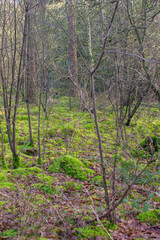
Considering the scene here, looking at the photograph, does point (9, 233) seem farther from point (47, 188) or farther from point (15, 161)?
point (15, 161)

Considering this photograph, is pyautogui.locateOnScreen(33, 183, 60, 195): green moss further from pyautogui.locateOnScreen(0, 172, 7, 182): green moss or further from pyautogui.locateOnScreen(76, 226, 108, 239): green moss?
pyautogui.locateOnScreen(76, 226, 108, 239): green moss

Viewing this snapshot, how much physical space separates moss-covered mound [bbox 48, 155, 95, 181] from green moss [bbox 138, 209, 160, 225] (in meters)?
1.62

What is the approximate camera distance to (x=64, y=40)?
13680mm

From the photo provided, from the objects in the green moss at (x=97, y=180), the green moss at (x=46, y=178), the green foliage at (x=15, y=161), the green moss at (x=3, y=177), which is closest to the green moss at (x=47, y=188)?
the green moss at (x=46, y=178)

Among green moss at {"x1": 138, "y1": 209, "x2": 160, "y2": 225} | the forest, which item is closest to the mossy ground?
the forest

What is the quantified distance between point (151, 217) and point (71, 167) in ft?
6.90

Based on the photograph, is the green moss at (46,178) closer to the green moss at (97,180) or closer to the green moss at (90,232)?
the green moss at (97,180)

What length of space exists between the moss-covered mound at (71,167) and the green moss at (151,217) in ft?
5.31

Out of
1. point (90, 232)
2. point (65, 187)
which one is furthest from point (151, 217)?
point (65, 187)

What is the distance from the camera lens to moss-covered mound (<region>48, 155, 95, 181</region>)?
4679 millimetres

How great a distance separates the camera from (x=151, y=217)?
318 centimetres

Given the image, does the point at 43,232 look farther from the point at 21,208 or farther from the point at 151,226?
the point at 151,226

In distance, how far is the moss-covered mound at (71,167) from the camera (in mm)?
4679

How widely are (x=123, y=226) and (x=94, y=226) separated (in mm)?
415
